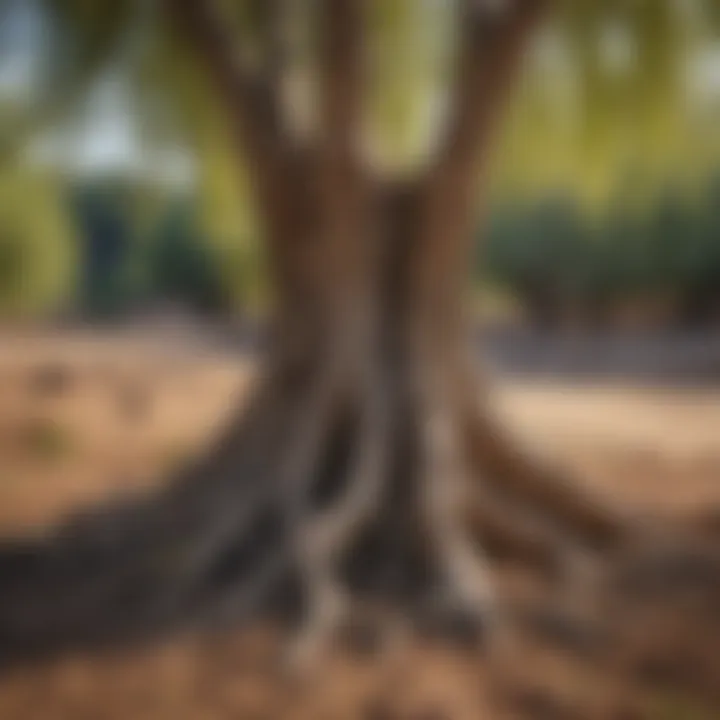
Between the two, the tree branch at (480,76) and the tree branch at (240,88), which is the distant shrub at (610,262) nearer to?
the tree branch at (480,76)

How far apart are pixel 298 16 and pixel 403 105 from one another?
19cm

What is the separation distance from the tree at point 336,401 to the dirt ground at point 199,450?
0.09 metres

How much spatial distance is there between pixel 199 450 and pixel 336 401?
0.23 m

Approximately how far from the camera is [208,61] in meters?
1.38

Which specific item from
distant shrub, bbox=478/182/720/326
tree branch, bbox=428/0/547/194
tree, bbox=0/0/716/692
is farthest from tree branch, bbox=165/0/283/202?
distant shrub, bbox=478/182/720/326

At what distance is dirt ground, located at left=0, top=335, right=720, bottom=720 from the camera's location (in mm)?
1174

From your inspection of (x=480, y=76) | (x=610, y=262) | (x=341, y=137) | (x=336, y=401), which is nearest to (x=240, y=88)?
(x=341, y=137)

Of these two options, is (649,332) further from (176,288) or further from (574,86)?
(176,288)

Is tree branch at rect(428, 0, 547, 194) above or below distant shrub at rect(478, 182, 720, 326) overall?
above

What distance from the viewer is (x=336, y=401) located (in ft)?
4.60

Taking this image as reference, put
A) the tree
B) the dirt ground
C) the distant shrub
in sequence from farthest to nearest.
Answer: the distant shrub
the tree
the dirt ground

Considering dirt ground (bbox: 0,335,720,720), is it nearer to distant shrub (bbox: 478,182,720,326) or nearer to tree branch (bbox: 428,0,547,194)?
distant shrub (bbox: 478,182,720,326)

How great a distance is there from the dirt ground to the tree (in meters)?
0.09

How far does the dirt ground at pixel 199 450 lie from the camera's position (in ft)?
3.85
